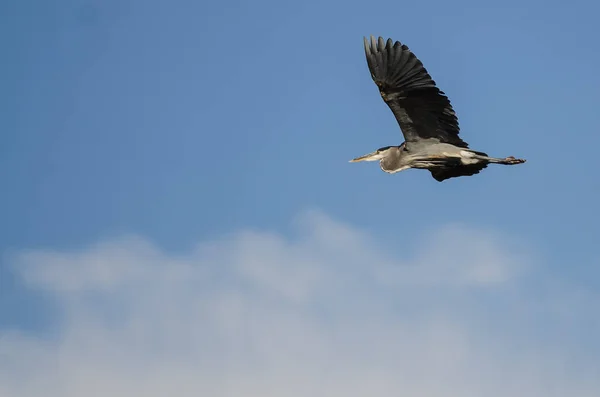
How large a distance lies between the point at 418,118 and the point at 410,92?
58 cm

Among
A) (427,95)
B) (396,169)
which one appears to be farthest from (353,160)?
(427,95)

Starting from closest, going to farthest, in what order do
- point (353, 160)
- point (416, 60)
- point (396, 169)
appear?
point (416, 60), point (396, 169), point (353, 160)

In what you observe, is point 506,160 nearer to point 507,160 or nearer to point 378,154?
point 507,160

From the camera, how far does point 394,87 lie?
63.7ft

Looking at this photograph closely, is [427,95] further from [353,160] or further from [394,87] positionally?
[353,160]

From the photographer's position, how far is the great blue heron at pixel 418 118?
19234 mm

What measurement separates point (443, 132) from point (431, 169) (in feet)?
3.63

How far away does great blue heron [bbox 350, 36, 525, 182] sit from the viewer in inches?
757

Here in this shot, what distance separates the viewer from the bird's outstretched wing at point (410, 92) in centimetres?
1920

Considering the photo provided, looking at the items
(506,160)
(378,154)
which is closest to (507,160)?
(506,160)

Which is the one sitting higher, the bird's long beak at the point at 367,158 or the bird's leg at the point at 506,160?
the bird's long beak at the point at 367,158

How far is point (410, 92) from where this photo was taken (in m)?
19.4

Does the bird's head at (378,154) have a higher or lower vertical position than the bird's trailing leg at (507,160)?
higher

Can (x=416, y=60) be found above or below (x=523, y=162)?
above
